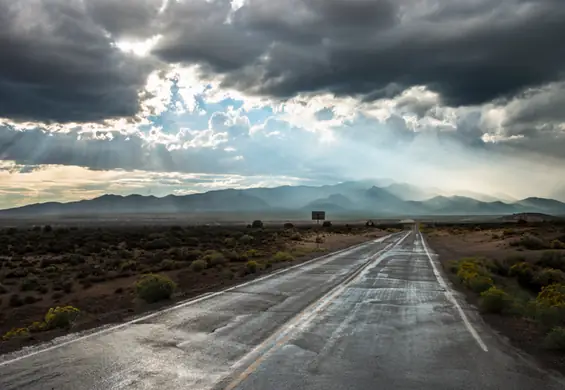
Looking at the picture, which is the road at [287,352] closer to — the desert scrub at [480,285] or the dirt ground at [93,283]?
the dirt ground at [93,283]

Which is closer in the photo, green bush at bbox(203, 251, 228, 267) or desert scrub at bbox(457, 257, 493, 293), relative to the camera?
desert scrub at bbox(457, 257, 493, 293)

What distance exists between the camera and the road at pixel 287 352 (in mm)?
7852

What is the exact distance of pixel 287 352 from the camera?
374 inches

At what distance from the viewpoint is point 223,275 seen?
85.4ft

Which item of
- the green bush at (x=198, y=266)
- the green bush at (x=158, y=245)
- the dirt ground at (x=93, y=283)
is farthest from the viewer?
the green bush at (x=158, y=245)

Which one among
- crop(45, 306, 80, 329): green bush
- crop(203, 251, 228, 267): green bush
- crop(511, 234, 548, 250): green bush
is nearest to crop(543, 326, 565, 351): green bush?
crop(45, 306, 80, 329): green bush

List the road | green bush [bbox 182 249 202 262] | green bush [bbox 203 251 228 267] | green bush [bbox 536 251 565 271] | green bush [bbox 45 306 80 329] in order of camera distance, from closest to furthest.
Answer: the road < green bush [bbox 45 306 80 329] < green bush [bbox 203 251 228 267] < green bush [bbox 536 251 565 271] < green bush [bbox 182 249 202 262]

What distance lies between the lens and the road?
7.85 metres

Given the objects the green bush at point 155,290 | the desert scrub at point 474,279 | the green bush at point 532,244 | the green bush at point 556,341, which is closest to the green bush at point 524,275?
the desert scrub at point 474,279

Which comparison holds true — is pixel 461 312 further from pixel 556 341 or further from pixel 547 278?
pixel 547 278

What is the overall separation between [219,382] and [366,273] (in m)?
18.1

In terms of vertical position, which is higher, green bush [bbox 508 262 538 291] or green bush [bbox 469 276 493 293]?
green bush [bbox 469 276 493 293]

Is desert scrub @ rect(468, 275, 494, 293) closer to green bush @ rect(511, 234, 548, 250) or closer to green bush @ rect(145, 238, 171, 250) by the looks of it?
green bush @ rect(511, 234, 548, 250)

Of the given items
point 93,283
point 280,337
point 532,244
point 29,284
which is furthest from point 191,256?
point 532,244
